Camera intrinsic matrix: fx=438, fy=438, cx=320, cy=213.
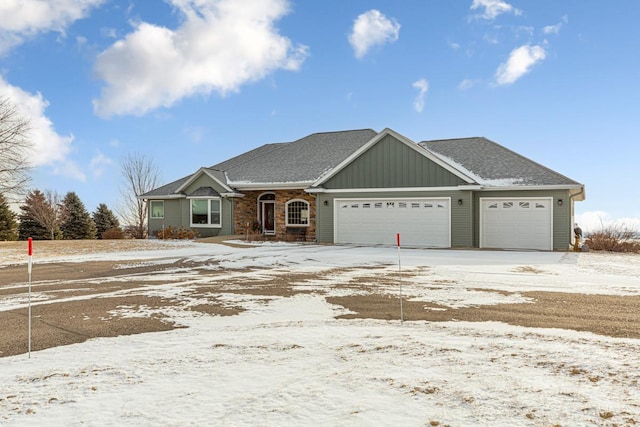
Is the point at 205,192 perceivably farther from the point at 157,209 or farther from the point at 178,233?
the point at 157,209

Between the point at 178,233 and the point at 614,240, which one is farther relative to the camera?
the point at 178,233

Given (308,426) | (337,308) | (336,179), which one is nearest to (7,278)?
(337,308)

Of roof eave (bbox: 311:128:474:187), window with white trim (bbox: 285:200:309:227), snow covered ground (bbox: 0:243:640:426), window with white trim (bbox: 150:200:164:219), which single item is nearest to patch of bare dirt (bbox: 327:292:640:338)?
snow covered ground (bbox: 0:243:640:426)

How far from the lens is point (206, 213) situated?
26016 millimetres

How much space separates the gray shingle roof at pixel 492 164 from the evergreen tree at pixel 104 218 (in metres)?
34.7

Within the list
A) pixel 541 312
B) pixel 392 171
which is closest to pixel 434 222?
pixel 392 171

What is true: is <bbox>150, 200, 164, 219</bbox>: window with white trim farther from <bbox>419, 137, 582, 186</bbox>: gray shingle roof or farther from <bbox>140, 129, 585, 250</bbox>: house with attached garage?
<bbox>419, 137, 582, 186</bbox>: gray shingle roof

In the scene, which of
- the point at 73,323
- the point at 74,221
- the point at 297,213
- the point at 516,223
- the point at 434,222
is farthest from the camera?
the point at 74,221

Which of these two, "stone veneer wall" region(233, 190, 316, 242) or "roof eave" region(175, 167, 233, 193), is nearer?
"stone veneer wall" region(233, 190, 316, 242)

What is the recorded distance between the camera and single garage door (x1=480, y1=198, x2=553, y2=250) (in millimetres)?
18688

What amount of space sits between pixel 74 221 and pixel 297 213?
91.9 feet

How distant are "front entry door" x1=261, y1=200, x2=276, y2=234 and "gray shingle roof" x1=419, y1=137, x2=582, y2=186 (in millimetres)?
10022

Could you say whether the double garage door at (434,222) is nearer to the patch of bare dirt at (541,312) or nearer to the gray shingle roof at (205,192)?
the gray shingle roof at (205,192)

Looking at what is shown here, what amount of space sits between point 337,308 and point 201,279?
476 centimetres
